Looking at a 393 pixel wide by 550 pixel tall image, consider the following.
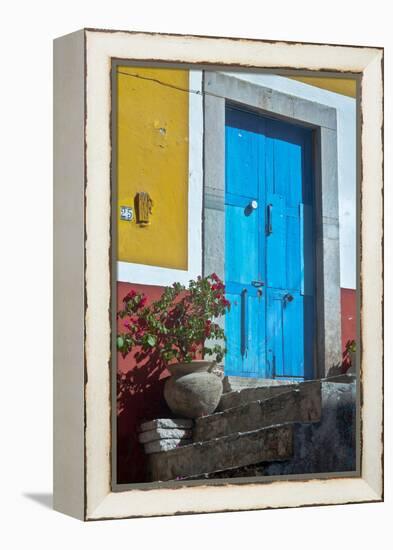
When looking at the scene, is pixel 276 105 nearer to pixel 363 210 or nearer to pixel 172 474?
pixel 363 210

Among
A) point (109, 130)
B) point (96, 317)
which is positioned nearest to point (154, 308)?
point (96, 317)

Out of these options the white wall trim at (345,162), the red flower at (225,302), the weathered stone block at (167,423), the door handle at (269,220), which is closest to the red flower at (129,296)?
the red flower at (225,302)

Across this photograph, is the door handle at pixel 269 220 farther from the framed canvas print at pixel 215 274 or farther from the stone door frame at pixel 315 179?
the stone door frame at pixel 315 179

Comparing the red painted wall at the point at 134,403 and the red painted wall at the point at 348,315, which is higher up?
the red painted wall at the point at 348,315

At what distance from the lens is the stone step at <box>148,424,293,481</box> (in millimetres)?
10500

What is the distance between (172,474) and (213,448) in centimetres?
36

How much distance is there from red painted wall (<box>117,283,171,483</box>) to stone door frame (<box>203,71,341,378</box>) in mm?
673

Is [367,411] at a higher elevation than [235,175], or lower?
lower

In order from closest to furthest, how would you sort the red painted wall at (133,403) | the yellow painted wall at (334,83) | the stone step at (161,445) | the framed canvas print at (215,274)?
the framed canvas print at (215,274), the red painted wall at (133,403), the stone step at (161,445), the yellow painted wall at (334,83)

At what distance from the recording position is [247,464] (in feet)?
34.9

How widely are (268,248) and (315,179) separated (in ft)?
2.01

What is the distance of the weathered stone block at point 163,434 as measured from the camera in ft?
34.0

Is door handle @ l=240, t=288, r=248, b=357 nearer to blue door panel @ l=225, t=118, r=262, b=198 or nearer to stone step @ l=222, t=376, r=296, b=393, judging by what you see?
stone step @ l=222, t=376, r=296, b=393

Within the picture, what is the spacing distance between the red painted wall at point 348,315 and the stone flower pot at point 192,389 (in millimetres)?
1011
